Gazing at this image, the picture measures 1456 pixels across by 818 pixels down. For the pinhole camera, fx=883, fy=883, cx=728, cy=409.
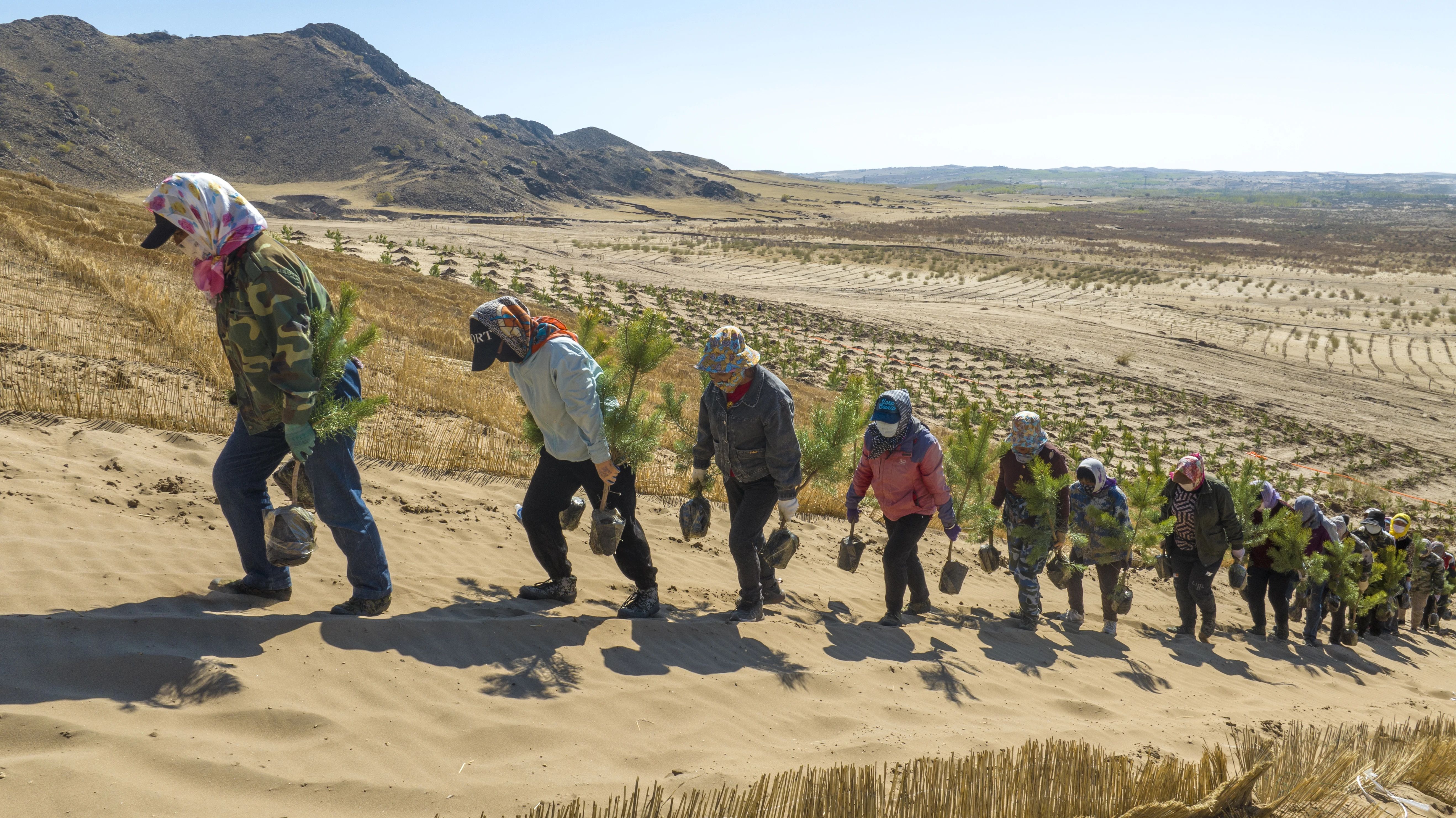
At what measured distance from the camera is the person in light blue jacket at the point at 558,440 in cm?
425

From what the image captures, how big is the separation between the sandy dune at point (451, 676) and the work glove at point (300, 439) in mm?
734

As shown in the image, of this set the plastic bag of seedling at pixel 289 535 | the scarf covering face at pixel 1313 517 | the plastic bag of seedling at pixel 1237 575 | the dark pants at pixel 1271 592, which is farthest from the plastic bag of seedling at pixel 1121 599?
the plastic bag of seedling at pixel 289 535

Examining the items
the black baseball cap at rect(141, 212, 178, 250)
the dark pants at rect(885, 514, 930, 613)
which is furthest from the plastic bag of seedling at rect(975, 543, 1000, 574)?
the black baseball cap at rect(141, 212, 178, 250)

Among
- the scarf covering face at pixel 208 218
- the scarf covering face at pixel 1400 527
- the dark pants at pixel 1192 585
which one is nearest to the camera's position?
the scarf covering face at pixel 208 218

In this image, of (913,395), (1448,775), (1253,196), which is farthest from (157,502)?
(1253,196)

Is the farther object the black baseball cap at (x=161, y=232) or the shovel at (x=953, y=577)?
the shovel at (x=953, y=577)

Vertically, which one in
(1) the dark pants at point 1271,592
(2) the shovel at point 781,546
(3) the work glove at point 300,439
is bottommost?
(1) the dark pants at point 1271,592

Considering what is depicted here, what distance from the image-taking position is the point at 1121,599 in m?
6.75

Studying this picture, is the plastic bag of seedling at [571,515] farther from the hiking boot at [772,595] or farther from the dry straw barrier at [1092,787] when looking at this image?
the dry straw barrier at [1092,787]

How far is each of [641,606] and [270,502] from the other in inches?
77.0

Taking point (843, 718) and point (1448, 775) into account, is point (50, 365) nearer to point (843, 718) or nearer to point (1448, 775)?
point (843, 718)

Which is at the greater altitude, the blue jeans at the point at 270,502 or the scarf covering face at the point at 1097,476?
the blue jeans at the point at 270,502

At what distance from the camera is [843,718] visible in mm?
4062

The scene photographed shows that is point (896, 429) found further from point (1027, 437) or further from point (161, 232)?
point (161, 232)
